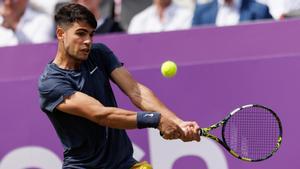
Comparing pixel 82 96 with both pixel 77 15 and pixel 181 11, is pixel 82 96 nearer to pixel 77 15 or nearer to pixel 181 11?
pixel 77 15

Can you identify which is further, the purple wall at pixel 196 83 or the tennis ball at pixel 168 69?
the purple wall at pixel 196 83

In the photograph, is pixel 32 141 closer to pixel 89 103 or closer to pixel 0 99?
pixel 0 99

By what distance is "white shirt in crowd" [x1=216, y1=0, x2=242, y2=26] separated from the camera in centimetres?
800

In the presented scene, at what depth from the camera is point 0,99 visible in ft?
24.8

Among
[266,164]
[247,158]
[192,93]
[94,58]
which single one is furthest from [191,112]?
[94,58]

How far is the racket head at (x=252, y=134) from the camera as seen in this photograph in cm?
619

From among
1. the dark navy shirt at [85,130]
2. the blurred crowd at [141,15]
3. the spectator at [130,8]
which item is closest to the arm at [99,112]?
the dark navy shirt at [85,130]

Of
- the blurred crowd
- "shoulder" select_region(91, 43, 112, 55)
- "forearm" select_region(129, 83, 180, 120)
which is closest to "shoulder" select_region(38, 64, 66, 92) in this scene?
"shoulder" select_region(91, 43, 112, 55)

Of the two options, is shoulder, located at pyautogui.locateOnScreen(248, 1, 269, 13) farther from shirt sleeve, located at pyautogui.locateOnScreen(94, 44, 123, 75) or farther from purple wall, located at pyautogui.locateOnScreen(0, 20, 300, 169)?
shirt sleeve, located at pyautogui.locateOnScreen(94, 44, 123, 75)

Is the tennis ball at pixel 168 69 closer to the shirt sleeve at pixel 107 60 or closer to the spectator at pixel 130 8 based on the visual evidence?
the shirt sleeve at pixel 107 60

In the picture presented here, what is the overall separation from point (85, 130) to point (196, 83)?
77.1 inches

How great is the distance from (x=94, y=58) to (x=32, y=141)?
198 centimetres

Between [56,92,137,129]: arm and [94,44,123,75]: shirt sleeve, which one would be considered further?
[94,44,123,75]: shirt sleeve

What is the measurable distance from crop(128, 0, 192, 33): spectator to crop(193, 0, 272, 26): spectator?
21cm
